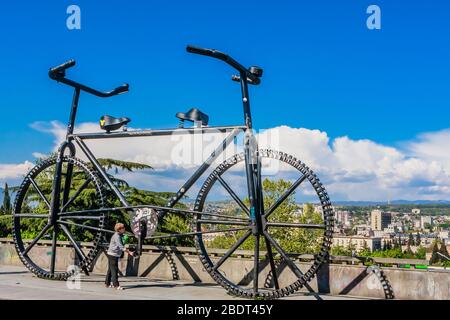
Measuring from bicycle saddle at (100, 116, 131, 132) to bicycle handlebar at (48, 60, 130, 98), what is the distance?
29.6 inches

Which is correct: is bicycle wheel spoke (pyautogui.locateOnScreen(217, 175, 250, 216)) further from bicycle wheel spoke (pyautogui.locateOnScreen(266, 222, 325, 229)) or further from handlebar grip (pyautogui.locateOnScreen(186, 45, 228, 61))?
handlebar grip (pyautogui.locateOnScreen(186, 45, 228, 61))

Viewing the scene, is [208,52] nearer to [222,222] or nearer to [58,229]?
[222,222]

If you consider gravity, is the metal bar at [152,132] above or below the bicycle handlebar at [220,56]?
below

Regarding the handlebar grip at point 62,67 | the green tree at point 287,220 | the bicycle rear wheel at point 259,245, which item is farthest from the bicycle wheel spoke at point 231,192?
the green tree at point 287,220

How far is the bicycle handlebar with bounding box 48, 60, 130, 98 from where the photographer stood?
1169 cm

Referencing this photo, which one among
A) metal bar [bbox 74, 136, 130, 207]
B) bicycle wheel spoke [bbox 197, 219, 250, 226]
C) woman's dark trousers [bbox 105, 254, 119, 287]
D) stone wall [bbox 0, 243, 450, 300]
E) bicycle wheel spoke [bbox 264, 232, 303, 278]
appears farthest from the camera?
metal bar [bbox 74, 136, 130, 207]

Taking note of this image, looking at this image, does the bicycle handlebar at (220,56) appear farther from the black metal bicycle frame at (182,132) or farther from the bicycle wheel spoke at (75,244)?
the bicycle wheel spoke at (75,244)

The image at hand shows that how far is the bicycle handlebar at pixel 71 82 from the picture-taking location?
38.3 ft

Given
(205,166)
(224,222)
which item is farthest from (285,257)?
(205,166)

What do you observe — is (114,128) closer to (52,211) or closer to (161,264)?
(52,211)

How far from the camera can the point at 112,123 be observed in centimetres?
1159

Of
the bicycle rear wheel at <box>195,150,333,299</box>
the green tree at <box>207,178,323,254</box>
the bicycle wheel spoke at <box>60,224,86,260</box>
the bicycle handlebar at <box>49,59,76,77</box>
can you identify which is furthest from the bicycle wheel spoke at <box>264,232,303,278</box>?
the green tree at <box>207,178,323,254</box>

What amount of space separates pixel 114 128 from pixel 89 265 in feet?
9.48

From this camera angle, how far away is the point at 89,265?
11.6m
